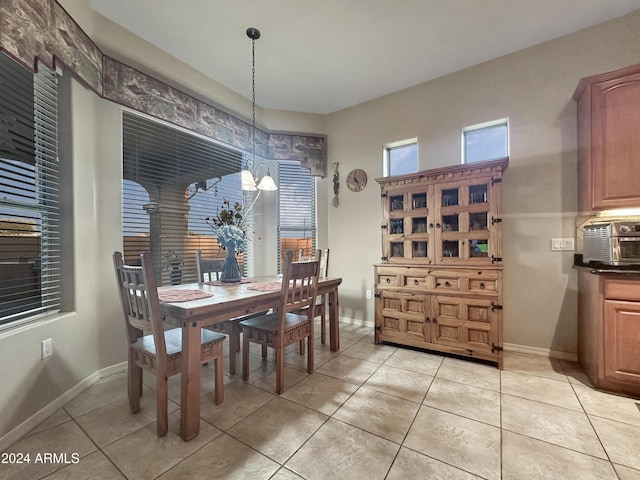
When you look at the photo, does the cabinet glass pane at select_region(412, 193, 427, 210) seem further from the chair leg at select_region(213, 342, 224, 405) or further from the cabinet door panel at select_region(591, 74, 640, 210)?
the chair leg at select_region(213, 342, 224, 405)

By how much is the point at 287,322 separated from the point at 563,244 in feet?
8.61

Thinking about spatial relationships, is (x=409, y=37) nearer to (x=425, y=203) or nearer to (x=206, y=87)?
(x=425, y=203)

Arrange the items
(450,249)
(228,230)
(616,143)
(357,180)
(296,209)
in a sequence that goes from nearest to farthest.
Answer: (616,143) → (228,230) → (450,249) → (357,180) → (296,209)

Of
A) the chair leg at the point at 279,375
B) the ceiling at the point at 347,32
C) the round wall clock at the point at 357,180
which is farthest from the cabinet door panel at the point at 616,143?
the chair leg at the point at 279,375

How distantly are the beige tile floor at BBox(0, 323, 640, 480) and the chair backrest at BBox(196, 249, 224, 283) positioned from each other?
913 millimetres

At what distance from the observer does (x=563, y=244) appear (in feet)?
8.21

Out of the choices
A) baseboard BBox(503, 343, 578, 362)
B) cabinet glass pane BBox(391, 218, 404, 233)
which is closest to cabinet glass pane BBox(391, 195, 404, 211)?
cabinet glass pane BBox(391, 218, 404, 233)

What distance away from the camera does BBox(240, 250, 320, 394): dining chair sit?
6.58 ft

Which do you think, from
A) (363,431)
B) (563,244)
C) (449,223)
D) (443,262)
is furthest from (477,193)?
(363,431)

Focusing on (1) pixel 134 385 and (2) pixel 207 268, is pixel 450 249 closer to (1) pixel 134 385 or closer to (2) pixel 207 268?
(2) pixel 207 268

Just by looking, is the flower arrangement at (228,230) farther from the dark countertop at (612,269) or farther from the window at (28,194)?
the dark countertop at (612,269)

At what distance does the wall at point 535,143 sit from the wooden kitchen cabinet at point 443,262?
43 cm

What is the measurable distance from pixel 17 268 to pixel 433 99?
13.2 ft

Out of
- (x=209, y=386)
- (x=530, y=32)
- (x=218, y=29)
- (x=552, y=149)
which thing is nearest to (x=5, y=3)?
(x=218, y=29)
